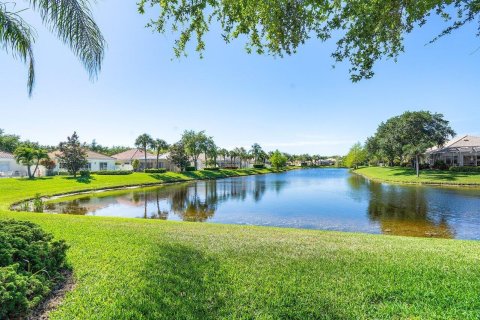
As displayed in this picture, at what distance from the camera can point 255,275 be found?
473 cm

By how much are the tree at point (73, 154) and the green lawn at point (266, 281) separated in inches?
1564

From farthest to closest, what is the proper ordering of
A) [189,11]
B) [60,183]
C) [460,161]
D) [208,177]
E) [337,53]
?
[208,177] → [460,161] → [60,183] → [337,53] → [189,11]

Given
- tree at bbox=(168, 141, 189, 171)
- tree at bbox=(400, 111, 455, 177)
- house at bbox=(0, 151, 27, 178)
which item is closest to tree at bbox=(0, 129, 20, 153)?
house at bbox=(0, 151, 27, 178)

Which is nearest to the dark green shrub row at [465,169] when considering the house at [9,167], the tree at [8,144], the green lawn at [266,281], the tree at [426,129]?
the tree at [426,129]

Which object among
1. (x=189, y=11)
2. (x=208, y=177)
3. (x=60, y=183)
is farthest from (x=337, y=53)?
(x=208, y=177)

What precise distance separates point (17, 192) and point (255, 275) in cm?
2987

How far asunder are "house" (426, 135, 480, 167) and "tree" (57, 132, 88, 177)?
200 feet

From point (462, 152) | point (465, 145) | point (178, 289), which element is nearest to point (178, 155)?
point (462, 152)

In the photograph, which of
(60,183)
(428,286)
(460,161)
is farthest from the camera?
(460,161)

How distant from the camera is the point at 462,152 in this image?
45188 mm

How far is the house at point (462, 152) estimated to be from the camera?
44.0 m

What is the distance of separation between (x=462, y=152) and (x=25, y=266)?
57879 mm

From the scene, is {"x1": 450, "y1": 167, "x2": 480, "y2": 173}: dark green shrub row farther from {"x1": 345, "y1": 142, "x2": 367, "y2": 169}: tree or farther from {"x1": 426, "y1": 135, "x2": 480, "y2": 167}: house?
{"x1": 345, "y1": 142, "x2": 367, "y2": 169}: tree

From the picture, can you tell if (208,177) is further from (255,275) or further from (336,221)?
(255,275)
